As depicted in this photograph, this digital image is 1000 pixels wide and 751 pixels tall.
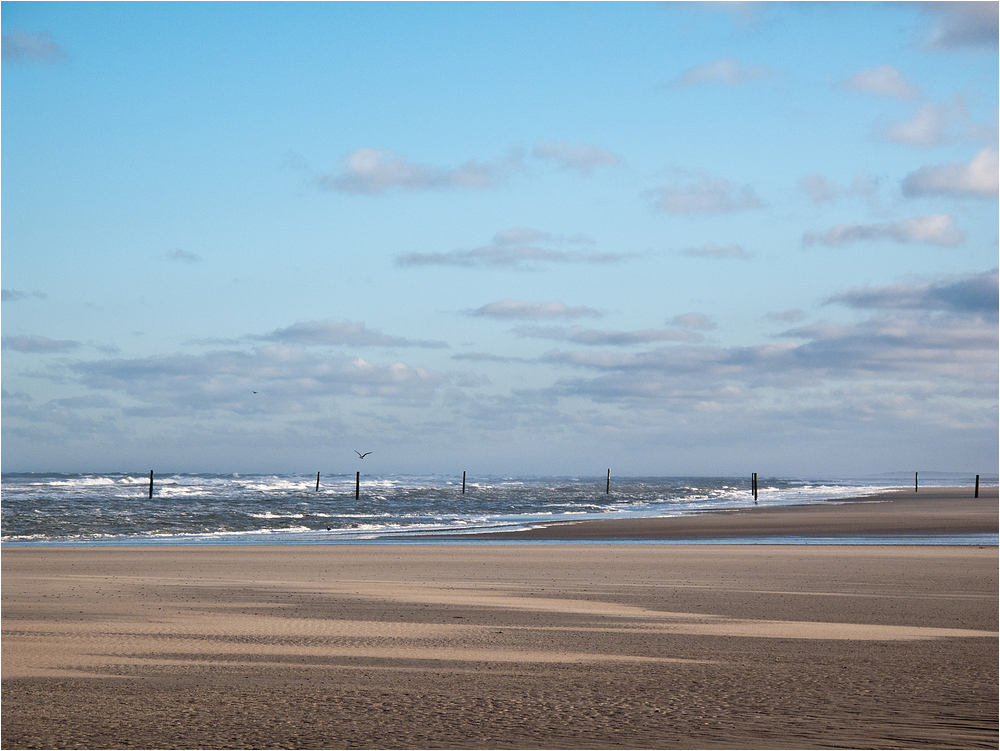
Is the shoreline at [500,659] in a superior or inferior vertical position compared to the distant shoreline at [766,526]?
superior

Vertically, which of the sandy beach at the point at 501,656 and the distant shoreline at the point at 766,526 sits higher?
the sandy beach at the point at 501,656

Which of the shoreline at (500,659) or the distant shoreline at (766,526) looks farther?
the distant shoreline at (766,526)

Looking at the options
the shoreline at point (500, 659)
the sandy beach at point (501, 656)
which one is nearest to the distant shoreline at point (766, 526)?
the sandy beach at point (501, 656)

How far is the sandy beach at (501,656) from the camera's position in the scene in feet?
22.0

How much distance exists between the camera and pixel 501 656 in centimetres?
943

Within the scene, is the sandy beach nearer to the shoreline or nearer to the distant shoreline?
the shoreline

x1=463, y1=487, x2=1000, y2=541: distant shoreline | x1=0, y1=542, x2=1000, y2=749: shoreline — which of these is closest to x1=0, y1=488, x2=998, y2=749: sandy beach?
x1=0, y1=542, x2=1000, y2=749: shoreline

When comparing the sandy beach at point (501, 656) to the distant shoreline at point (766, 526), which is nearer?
the sandy beach at point (501, 656)

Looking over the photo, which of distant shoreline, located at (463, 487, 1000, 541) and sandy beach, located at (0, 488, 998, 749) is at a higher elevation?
sandy beach, located at (0, 488, 998, 749)

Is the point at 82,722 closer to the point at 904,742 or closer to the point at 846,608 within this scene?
the point at 904,742

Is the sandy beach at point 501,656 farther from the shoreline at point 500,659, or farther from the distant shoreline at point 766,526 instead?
the distant shoreline at point 766,526

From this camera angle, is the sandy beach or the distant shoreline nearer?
the sandy beach

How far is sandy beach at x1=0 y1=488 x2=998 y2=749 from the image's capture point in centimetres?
672

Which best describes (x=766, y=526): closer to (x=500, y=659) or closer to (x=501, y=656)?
(x=501, y=656)
